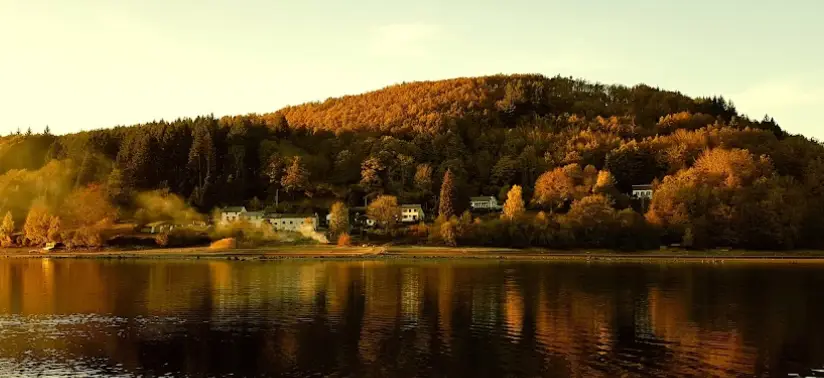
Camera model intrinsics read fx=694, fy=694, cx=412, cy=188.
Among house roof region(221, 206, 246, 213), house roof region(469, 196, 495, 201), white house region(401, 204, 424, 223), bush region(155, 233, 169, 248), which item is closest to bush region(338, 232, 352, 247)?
white house region(401, 204, 424, 223)

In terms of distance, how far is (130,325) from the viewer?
47.6 metres

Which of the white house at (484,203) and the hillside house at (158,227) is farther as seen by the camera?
the white house at (484,203)

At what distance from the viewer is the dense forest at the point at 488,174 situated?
124 m

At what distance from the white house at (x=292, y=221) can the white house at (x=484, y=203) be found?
34.3 metres

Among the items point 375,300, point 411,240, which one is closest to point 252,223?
point 411,240

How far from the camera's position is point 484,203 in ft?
495

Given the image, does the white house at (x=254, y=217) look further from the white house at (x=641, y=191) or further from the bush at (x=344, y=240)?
the white house at (x=641, y=191)

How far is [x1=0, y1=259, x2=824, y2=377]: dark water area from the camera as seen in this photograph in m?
35.5

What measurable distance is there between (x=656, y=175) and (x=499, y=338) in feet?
430

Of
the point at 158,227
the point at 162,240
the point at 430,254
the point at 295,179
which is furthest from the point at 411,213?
the point at 158,227

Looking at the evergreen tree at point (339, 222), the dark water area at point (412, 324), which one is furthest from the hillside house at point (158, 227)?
the dark water area at point (412, 324)

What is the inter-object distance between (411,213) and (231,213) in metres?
37.8

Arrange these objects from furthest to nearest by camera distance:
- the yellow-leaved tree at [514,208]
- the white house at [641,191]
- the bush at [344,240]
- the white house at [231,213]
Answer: the white house at [641,191] < the white house at [231,213] < the yellow-leaved tree at [514,208] < the bush at [344,240]

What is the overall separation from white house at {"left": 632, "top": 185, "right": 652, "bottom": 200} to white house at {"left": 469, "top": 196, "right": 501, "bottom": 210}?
3117cm
